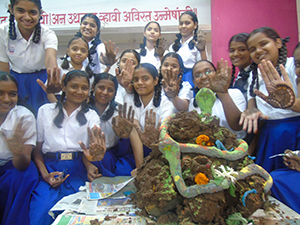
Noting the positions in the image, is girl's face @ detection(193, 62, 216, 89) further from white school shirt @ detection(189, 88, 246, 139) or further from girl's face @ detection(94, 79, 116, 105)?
girl's face @ detection(94, 79, 116, 105)

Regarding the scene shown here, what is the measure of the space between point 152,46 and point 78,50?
1.06m

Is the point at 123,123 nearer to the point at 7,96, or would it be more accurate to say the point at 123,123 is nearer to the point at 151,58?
the point at 7,96

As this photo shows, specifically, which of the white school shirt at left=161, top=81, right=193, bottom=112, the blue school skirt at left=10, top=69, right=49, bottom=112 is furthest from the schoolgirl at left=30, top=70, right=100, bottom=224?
the white school shirt at left=161, top=81, right=193, bottom=112

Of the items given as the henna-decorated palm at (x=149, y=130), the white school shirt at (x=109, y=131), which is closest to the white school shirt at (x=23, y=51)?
the white school shirt at (x=109, y=131)

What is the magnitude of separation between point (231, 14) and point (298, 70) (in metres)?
1.76

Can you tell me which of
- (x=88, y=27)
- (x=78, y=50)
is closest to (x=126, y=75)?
(x=78, y=50)

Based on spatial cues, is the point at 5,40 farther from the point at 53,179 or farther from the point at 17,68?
the point at 53,179

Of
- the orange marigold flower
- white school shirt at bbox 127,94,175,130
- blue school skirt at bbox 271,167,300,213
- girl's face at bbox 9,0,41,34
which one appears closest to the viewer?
the orange marigold flower

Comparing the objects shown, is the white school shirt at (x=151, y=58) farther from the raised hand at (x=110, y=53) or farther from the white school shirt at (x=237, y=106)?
the white school shirt at (x=237, y=106)

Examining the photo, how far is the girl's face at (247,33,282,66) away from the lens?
183 centimetres

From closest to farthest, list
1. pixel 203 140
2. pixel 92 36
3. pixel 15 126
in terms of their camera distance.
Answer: pixel 203 140 → pixel 15 126 → pixel 92 36

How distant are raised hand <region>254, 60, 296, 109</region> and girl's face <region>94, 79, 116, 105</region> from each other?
4.50 feet

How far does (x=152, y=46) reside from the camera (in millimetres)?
3002

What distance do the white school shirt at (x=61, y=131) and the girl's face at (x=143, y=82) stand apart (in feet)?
1.68
